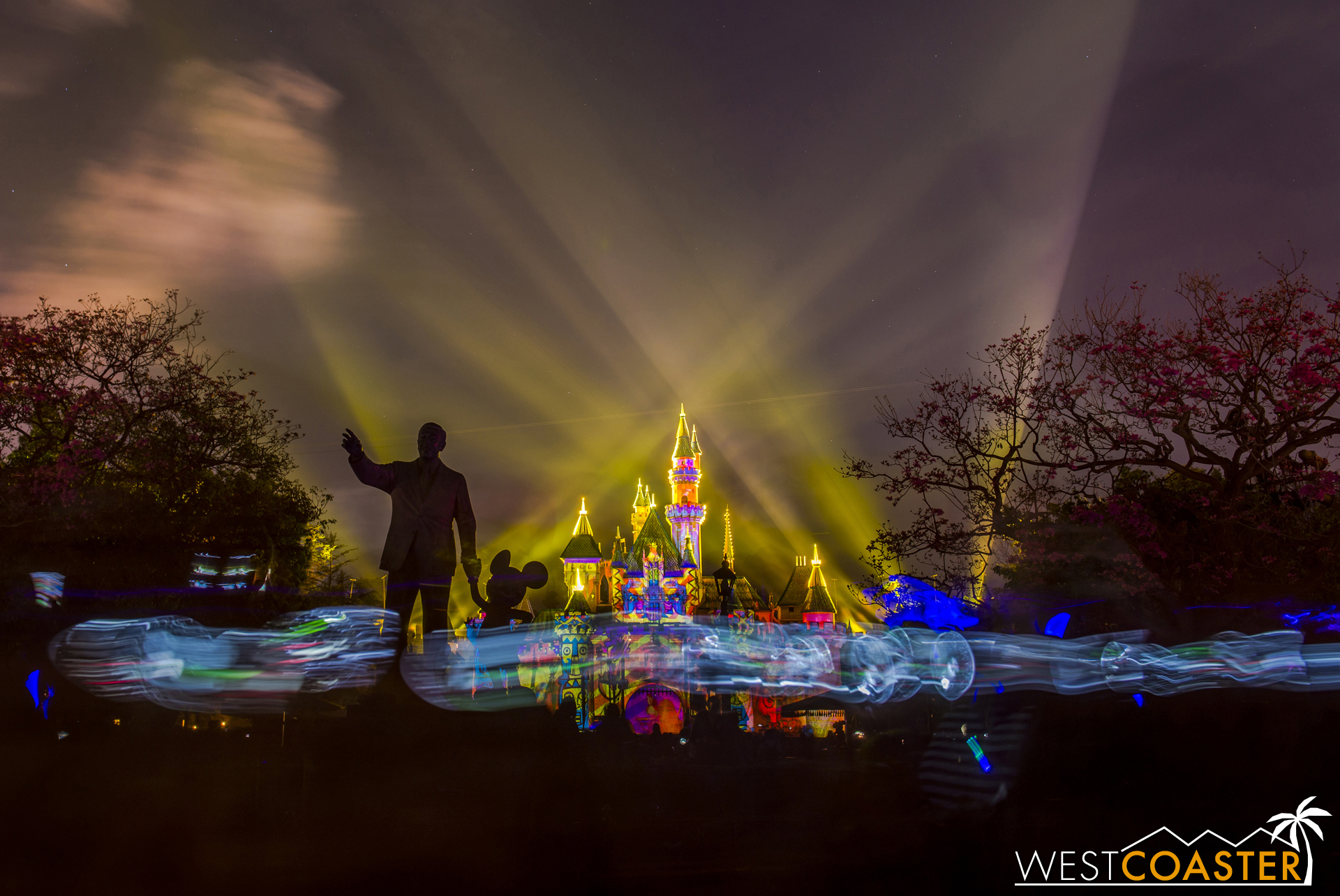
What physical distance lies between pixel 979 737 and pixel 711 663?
46389mm

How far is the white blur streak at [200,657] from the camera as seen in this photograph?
15.9 m

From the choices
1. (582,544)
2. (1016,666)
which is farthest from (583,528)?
(1016,666)

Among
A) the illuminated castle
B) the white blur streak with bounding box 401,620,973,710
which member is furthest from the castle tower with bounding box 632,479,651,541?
the white blur streak with bounding box 401,620,973,710

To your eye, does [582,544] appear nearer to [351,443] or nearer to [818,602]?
[818,602]

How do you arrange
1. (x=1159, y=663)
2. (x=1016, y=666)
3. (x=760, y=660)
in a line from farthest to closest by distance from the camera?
(x=760, y=660), (x=1016, y=666), (x=1159, y=663)

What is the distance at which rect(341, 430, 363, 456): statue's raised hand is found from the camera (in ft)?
32.9

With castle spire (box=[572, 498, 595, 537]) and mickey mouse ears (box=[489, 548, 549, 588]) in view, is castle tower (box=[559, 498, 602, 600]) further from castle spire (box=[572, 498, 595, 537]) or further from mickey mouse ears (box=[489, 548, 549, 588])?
mickey mouse ears (box=[489, 548, 549, 588])

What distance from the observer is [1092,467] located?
43.3 feet

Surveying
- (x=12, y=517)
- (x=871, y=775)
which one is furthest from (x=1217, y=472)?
(x=12, y=517)

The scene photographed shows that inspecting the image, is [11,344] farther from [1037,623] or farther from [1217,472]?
[1217,472]

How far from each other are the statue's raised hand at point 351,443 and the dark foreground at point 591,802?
10.4 feet

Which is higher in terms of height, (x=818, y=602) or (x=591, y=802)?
(x=818, y=602)

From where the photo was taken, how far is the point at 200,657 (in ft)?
58.0

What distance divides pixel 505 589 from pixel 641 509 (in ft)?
254
